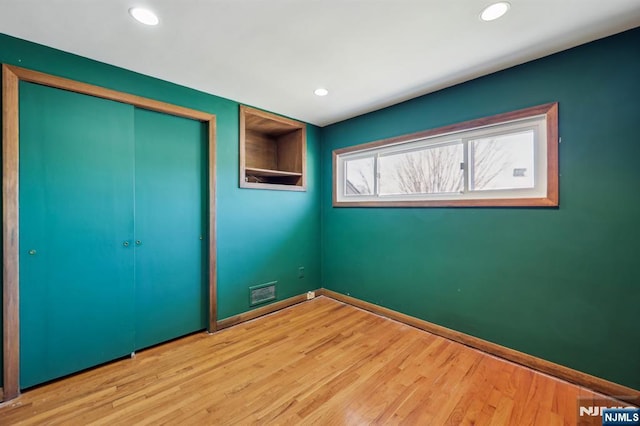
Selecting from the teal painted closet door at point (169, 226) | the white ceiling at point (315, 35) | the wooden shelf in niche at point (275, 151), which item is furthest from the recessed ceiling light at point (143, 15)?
the wooden shelf in niche at point (275, 151)

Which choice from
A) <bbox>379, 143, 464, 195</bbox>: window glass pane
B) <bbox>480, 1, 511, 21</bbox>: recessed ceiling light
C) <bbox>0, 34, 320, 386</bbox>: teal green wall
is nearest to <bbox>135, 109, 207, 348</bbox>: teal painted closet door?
<bbox>0, 34, 320, 386</bbox>: teal green wall

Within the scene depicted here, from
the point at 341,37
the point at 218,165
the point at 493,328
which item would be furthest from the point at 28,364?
the point at 493,328

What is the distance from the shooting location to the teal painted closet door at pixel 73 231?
184cm

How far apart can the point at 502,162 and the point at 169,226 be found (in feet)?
10.3

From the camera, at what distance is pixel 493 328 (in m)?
2.30

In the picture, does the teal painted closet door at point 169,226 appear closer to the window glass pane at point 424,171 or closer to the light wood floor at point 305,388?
the light wood floor at point 305,388

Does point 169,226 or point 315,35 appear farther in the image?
point 169,226

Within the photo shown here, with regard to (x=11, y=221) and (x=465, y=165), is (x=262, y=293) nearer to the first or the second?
(x=11, y=221)

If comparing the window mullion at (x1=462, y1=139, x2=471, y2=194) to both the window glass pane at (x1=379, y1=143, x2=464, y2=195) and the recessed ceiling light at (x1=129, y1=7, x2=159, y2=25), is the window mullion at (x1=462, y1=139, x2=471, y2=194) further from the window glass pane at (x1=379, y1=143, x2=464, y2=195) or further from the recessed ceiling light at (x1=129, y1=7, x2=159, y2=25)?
the recessed ceiling light at (x1=129, y1=7, x2=159, y2=25)

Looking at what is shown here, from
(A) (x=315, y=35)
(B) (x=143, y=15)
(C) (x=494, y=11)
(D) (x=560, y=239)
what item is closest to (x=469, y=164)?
(D) (x=560, y=239)

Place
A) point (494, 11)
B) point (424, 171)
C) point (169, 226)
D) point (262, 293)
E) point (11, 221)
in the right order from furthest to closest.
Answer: point (262, 293) < point (424, 171) < point (169, 226) < point (11, 221) < point (494, 11)

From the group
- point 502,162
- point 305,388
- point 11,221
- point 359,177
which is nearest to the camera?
point 11,221

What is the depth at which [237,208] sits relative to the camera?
295 cm

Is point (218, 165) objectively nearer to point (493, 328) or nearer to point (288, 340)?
point (288, 340)
